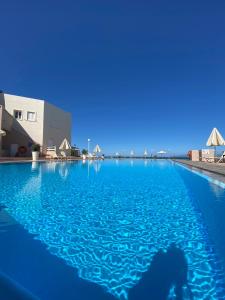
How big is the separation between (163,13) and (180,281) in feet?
46.0

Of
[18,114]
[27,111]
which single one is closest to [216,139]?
[27,111]

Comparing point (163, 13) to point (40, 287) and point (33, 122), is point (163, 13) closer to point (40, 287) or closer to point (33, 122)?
point (40, 287)

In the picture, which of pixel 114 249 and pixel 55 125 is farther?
pixel 55 125

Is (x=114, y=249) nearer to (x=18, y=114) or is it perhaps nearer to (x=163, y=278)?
(x=163, y=278)

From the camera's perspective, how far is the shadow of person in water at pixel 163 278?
5.68ft

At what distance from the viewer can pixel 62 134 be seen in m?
28.7

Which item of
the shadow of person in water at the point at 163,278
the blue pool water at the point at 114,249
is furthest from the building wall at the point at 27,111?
the shadow of person in water at the point at 163,278

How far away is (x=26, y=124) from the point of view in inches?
890

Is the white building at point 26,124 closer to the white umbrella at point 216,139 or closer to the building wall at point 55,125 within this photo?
the building wall at point 55,125

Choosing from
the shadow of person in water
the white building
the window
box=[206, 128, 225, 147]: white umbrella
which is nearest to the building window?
the white building

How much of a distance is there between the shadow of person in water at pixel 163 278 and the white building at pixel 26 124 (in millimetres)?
19878

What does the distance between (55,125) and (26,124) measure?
178 inches

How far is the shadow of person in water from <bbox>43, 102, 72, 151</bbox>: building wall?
23.4m

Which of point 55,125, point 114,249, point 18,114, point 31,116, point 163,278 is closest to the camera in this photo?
point 163,278
